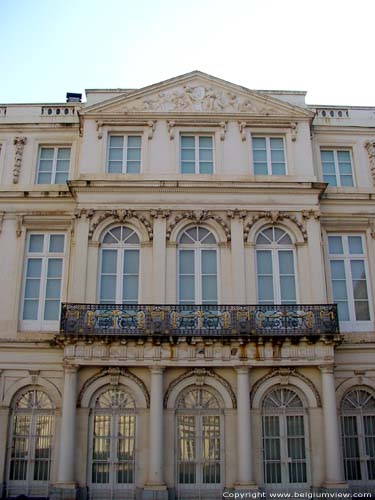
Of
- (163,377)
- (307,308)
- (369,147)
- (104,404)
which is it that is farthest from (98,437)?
(369,147)

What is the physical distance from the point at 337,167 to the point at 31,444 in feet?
48.5

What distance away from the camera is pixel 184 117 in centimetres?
2027

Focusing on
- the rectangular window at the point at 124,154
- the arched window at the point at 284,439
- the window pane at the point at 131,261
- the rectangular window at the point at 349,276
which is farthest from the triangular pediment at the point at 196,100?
the arched window at the point at 284,439

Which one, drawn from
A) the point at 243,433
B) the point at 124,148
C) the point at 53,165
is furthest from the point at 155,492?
the point at 53,165

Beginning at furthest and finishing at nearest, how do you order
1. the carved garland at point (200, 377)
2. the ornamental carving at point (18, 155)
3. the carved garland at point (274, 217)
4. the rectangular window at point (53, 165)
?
the rectangular window at point (53, 165), the ornamental carving at point (18, 155), the carved garland at point (274, 217), the carved garland at point (200, 377)

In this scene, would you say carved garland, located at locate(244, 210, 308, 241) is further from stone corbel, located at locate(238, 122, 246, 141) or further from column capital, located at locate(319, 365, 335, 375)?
column capital, located at locate(319, 365, 335, 375)

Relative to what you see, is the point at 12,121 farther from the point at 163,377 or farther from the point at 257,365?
the point at 257,365

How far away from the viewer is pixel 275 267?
18812mm

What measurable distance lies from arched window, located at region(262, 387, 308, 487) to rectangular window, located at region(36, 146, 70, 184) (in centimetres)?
1109

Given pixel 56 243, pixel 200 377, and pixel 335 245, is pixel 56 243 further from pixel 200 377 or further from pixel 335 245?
pixel 335 245

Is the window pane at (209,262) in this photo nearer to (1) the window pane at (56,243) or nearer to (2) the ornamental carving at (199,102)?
(1) the window pane at (56,243)

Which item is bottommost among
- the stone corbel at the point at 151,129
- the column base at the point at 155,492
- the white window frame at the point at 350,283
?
the column base at the point at 155,492

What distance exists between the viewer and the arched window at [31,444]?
1711cm

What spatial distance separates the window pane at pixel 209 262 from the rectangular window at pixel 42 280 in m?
5.08
